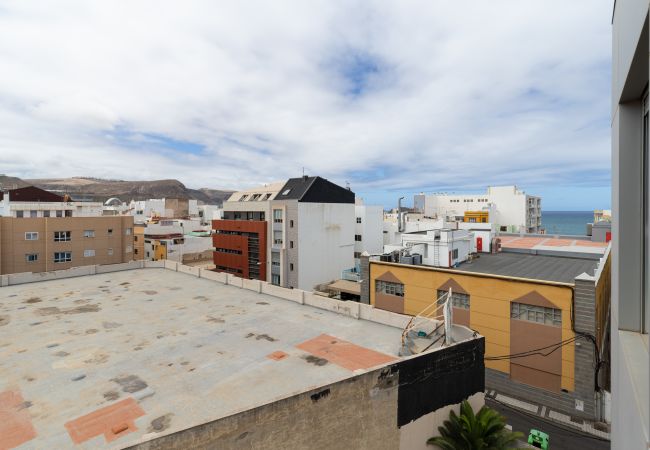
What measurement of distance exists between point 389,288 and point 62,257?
56290 millimetres

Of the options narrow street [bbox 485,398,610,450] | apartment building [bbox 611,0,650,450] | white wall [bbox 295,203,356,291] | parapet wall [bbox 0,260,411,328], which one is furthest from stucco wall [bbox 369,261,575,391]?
white wall [bbox 295,203,356,291]

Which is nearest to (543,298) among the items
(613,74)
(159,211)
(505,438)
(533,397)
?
(533,397)

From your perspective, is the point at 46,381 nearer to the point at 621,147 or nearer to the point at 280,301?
the point at 280,301

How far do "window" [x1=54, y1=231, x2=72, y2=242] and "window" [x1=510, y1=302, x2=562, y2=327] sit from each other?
67518 millimetres

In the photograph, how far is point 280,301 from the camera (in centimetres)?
2962

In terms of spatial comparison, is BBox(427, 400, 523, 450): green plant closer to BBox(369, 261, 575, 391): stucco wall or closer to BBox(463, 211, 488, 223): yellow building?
BBox(369, 261, 575, 391): stucco wall

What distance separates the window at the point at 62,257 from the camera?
57.2 metres

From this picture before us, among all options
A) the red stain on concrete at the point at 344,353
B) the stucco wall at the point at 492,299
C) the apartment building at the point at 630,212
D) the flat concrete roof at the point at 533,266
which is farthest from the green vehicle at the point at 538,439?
the apartment building at the point at 630,212

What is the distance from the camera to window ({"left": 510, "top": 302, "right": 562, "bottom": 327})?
2633cm

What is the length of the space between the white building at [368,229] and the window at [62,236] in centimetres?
5342

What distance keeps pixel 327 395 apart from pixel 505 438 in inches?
426

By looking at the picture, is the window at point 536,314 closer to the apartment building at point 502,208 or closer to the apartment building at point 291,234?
the apartment building at point 291,234

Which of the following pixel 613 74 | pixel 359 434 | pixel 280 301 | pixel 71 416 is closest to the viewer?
pixel 613 74

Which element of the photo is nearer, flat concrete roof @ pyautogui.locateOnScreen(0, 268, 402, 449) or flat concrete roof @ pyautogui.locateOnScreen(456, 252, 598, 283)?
flat concrete roof @ pyautogui.locateOnScreen(0, 268, 402, 449)
